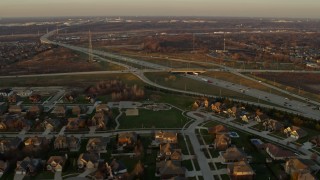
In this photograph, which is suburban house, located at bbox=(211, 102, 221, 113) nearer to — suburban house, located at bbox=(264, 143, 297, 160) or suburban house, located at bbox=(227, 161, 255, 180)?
suburban house, located at bbox=(264, 143, 297, 160)

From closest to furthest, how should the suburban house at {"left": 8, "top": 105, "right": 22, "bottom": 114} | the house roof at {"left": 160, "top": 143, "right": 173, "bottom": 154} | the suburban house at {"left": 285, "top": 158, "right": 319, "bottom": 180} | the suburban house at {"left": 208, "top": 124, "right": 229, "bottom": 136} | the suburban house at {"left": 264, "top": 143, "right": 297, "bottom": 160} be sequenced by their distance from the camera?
the suburban house at {"left": 285, "top": 158, "right": 319, "bottom": 180}, the suburban house at {"left": 264, "top": 143, "right": 297, "bottom": 160}, the house roof at {"left": 160, "top": 143, "right": 173, "bottom": 154}, the suburban house at {"left": 208, "top": 124, "right": 229, "bottom": 136}, the suburban house at {"left": 8, "top": 105, "right": 22, "bottom": 114}

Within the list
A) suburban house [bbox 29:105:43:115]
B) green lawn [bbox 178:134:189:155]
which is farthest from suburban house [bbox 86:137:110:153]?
suburban house [bbox 29:105:43:115]

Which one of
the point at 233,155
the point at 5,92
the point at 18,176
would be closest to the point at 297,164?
the point at 233,155

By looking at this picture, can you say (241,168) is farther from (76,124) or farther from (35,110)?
(35,110)

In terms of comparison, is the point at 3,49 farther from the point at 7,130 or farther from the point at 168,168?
the point at 168,168

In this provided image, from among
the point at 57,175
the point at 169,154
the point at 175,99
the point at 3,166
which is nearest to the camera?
the point at 57,175

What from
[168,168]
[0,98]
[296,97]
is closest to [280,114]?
[296,97]
